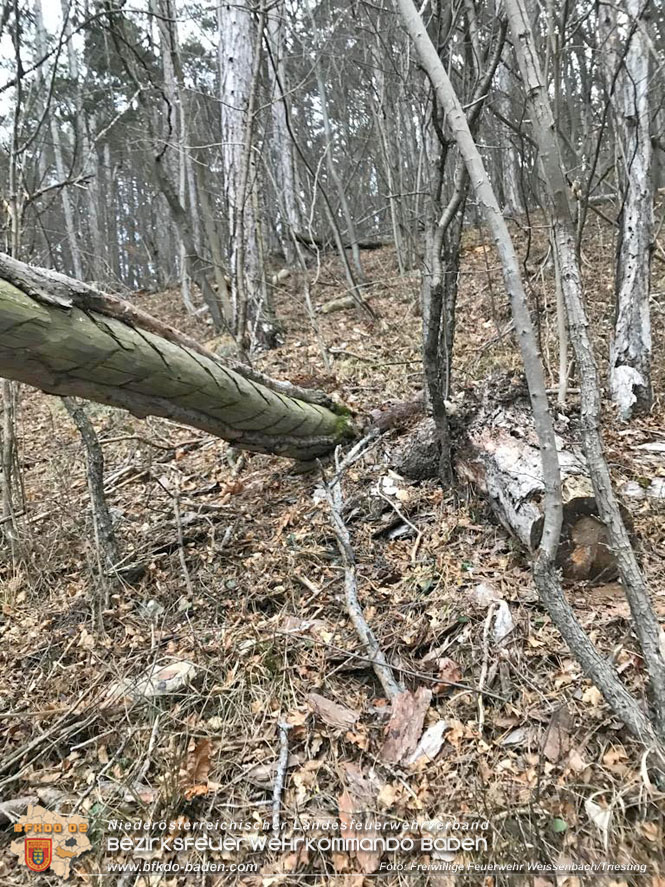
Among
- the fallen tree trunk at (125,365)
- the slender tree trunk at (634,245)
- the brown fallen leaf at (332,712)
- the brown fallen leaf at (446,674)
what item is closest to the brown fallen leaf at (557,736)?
the brown fallen leaf at (446,674)

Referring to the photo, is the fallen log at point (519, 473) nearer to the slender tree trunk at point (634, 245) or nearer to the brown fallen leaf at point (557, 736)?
the brown fallen leaf at point (557, 736)

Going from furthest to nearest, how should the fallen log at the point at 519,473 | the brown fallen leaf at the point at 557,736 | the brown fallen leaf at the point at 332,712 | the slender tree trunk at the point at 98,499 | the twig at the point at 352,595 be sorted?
the slender tree trunk at the point at 98,499 < the fallen log at the point at 519,473 < the twig at the point at 352,595 < the brown fallen leaf at the point at 332,712 < the brown fallen leaf at the point at 557,736

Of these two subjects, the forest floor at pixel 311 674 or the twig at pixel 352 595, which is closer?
the forest floor at pixel 311 674

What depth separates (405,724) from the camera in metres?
1.95

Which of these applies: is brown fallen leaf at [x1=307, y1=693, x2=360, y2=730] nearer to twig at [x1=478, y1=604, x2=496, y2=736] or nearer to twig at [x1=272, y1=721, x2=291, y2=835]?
twig at [x1=272, y1=721, x2=291, y2=835]

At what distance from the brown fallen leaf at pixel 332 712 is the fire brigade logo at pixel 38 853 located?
1.04m

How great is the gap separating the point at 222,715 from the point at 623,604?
72.0 inches

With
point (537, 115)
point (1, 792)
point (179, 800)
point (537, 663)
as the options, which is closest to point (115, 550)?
point (1, 792)

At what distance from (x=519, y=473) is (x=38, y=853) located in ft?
8.26

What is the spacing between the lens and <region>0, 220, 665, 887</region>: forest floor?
63.7 inches

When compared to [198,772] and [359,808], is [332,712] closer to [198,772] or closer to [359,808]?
[359,808]

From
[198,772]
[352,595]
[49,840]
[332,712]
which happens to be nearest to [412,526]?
[352,595]

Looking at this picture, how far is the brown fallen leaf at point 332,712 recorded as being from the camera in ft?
6.64

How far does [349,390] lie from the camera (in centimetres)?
500
